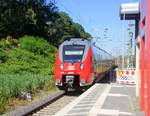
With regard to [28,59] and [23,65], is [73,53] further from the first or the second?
[28,59]

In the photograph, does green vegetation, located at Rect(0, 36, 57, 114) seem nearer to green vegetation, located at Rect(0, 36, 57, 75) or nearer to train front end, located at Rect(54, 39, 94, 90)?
green vegetation, located at Rect(0, 36, 57, 75)

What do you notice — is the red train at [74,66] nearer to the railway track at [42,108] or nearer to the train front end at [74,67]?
the train front end at [74,67]

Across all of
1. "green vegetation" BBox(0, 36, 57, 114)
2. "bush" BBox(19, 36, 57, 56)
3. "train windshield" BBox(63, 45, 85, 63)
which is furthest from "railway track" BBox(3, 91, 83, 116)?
"bush" BBox(19, 36, 57, 56)

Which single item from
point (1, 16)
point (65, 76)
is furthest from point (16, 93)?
point (1, 16)

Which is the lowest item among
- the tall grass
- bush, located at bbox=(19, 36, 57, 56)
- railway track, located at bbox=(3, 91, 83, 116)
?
railway track, located at bbox=(3, 91, 83, 116)

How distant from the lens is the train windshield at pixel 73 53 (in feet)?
67.7

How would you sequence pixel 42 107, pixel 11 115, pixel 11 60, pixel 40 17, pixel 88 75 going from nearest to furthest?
pixel 11 115
pixel 42 107
pixel 88 75
pixel 11 60
pixel 40 17

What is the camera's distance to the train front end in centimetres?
2016

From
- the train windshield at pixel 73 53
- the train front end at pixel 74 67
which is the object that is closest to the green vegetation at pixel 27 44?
the train front end at pixel 74 67

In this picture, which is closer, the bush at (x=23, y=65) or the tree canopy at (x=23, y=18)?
the bush at (x=23, y=65)

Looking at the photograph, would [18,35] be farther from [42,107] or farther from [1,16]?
[42,107]

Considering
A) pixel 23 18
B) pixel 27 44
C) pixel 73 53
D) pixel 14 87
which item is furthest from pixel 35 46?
pixel 14 87

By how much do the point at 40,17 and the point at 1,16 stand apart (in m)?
8.06

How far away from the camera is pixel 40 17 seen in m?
49.6
